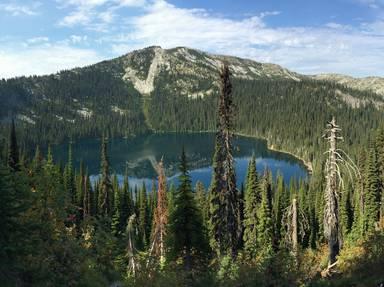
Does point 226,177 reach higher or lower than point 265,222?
higher

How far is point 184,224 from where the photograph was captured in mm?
35281

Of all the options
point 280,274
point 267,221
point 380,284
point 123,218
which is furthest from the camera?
point 123,218

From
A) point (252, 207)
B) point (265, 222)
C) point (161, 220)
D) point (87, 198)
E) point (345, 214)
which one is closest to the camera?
point (161, 220)

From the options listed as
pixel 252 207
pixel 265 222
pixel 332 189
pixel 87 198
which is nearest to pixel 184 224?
pixel 332 189

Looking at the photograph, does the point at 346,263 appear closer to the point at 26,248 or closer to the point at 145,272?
the point at 145,272

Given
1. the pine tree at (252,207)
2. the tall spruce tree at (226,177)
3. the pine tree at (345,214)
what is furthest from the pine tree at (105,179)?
the pine tree at (345,214)

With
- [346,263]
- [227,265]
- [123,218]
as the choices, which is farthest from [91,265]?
[123,218]

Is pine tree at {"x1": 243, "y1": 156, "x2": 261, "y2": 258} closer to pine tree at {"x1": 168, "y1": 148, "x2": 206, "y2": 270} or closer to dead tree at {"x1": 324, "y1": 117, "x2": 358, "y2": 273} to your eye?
pine tree at {"x1": 168, "y1": 148, "x2": 206, "y2": 270}

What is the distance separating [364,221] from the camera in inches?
2514

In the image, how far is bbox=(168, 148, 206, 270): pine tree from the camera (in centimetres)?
3509

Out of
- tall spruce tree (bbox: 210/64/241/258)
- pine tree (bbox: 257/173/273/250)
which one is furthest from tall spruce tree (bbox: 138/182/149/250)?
tall spruce tree (bbox: 210/64/241/258)

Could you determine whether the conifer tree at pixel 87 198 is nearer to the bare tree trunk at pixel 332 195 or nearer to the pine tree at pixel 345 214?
the pine tree at pixel 345 214

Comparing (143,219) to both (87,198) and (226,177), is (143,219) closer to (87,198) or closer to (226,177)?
(87,198)

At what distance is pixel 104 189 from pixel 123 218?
1292cm
